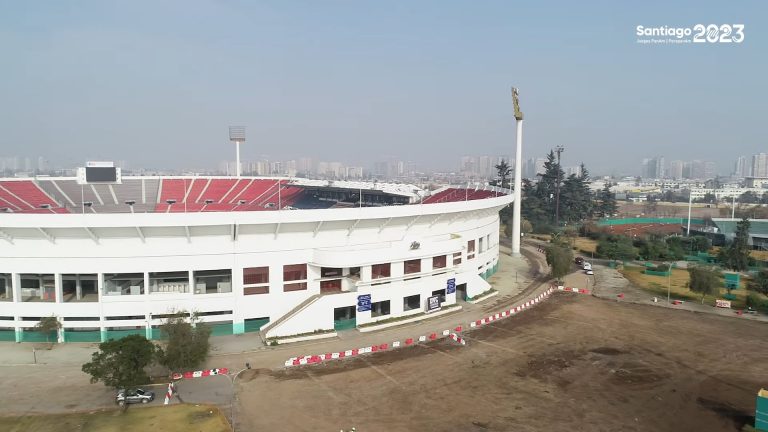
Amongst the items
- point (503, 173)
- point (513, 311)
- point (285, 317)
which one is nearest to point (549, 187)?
point (503, 173)

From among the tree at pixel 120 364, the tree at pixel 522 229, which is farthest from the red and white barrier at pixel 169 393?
the tree at pixel 522 229

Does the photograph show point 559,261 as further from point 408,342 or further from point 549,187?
point 549,187

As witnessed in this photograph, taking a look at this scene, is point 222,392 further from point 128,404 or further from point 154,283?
point 154,283

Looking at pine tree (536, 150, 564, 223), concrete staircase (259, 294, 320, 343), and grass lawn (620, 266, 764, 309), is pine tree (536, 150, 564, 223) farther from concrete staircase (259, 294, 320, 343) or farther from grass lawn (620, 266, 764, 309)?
concrete staircase (259, 294, 320, 343)

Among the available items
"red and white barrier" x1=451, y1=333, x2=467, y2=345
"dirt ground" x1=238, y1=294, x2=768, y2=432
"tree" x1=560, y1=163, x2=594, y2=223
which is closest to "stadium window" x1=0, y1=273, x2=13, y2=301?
"dirt ground" x1=238, y1=294, x2=768, y2=432

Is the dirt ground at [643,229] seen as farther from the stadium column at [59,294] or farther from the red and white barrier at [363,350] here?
the stadium column at [59,294]
